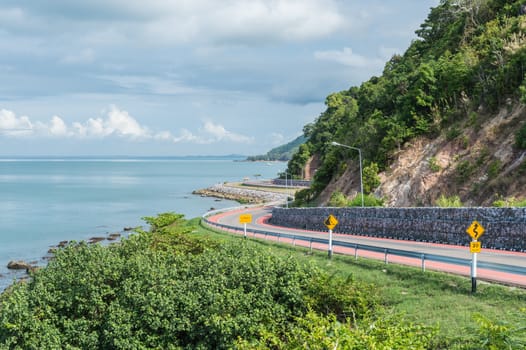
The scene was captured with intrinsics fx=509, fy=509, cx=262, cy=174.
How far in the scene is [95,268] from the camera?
56.4 ft

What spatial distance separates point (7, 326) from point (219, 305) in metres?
6.24

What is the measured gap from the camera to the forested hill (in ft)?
118

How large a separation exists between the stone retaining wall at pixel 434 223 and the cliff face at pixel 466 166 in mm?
5467

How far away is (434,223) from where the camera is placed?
29.3 meters

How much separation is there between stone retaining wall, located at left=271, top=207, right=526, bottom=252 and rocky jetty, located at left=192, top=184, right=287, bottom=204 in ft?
183

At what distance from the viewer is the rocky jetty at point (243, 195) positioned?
99.9 m

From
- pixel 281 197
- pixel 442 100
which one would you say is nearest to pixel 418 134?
pixel 442 100

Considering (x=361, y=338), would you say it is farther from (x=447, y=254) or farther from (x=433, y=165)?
(x=433, y=165)

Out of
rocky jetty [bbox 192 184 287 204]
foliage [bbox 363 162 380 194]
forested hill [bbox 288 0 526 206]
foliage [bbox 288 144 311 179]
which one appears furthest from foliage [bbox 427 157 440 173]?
foliage [bbox 288 144 311 179]

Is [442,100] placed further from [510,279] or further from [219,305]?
[219,305]

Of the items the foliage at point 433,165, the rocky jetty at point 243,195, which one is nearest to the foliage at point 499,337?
the foliage at point 433,165

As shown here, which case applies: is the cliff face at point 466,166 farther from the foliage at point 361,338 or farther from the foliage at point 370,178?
the foliage at point 361,338

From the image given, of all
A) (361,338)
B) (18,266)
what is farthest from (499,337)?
(18,266)

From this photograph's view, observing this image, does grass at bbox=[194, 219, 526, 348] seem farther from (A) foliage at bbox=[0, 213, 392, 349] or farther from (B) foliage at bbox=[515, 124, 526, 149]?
(B) foliage at bbox=[515, 124, 526, 149]
